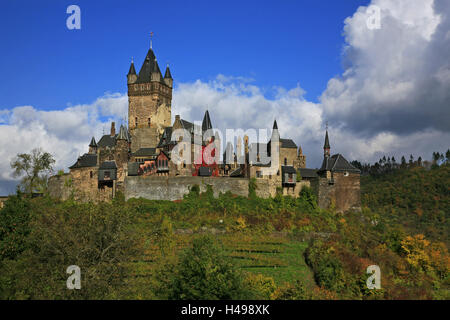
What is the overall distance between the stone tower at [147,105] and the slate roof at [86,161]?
31.4 ft

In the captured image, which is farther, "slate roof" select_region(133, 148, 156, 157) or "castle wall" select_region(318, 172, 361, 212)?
"slate roof" select_region(133, 148, 156, 157)

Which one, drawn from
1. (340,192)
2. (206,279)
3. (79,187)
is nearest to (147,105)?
(79,187)

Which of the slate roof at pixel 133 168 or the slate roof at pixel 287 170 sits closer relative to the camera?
the slate roof at pixel 287 170

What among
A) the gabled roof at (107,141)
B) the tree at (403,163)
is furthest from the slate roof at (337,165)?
the tree at (403,163)

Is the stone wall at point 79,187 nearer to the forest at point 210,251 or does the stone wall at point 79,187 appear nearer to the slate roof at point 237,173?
the forest at point 210,251

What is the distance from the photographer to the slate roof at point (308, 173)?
57.6 meters

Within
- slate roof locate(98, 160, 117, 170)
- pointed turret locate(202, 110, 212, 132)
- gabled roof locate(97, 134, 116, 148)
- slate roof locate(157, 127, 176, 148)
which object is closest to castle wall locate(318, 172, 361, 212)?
pointed turret locate(202, 110, 212, 132)

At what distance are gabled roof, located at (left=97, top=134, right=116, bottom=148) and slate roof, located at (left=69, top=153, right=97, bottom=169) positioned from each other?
147 inches

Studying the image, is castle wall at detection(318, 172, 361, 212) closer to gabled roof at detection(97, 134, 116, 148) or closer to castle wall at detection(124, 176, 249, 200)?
castle wall at detection(124, 176, 249, 200)

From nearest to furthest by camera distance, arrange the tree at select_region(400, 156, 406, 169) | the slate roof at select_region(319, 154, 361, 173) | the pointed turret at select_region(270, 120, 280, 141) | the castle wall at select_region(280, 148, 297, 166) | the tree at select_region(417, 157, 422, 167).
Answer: the slate roof at select_region(319, 154, 361, 173) < the pointed turret at select_region(270, 120, 280, 141) < the castle wall at select_region(280, 148, 297, 166) < the tree at select_region(417, 157, 422, 167) < the tree at select_region(400, 156, 406, 169)

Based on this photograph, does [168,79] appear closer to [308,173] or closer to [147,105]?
[147,105]

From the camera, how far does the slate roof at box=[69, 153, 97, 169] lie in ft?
177
